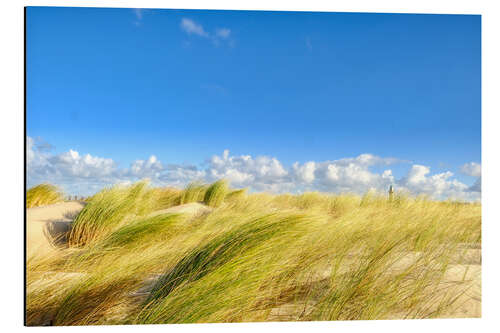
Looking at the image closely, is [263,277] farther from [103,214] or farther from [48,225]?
[48,225]

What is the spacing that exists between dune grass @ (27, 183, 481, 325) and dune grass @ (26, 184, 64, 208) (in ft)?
5.47

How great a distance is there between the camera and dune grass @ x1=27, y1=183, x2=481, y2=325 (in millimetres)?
1884

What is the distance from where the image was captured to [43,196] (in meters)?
4.15

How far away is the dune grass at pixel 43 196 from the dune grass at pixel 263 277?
1.67 metres

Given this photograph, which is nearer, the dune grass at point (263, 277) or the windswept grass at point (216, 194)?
the dune grass at point (263, 277)

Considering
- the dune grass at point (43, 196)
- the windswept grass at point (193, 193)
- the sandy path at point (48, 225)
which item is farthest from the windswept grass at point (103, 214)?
the windswept grass at point (193, 193)

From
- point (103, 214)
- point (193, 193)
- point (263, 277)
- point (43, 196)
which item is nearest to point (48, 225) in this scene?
point (103, 214)

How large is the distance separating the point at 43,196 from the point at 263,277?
328cm

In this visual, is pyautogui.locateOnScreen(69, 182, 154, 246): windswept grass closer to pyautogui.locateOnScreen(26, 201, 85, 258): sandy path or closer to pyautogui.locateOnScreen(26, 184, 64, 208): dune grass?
pyautogui.locateOnScreen(26, 201, 85, 258): sandy path

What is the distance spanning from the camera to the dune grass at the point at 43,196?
13.0ft

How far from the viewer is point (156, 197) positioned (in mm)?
4504

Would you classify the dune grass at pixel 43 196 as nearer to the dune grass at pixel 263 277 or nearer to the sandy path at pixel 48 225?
the sandy path at pixel 48 225
